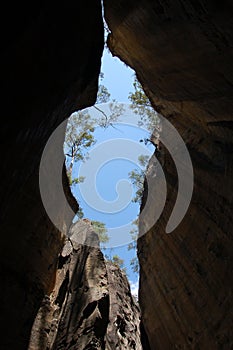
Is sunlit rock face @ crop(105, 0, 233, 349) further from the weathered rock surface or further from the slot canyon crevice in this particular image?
the weathered rock surface

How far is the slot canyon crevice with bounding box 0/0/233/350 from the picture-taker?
13.3 ft

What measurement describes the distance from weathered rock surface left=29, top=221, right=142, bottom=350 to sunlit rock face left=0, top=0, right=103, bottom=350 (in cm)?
55

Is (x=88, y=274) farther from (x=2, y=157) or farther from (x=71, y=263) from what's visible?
(x=2, y=157)

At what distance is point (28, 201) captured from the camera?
25.5ft

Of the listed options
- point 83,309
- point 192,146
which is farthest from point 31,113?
point 83,309

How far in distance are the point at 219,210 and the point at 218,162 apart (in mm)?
1046

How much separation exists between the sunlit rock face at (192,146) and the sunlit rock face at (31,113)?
1.37m

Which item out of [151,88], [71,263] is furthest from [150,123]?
[71,263]

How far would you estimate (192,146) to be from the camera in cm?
818

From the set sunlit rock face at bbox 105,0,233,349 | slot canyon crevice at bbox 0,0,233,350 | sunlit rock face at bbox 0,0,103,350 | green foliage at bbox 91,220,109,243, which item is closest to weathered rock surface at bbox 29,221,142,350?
slot canyon crevice at bbox 0,0,233,350

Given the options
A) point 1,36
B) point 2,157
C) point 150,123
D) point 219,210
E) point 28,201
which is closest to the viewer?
point 1,36

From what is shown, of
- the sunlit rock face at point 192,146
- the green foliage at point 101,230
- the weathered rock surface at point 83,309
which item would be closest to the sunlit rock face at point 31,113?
the weathered rock surface at point 83,309

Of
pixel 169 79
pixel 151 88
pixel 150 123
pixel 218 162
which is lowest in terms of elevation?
pixel 218 162

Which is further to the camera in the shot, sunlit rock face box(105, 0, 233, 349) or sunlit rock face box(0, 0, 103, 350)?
sunlit rock face box(105, 0, 233, 349)
